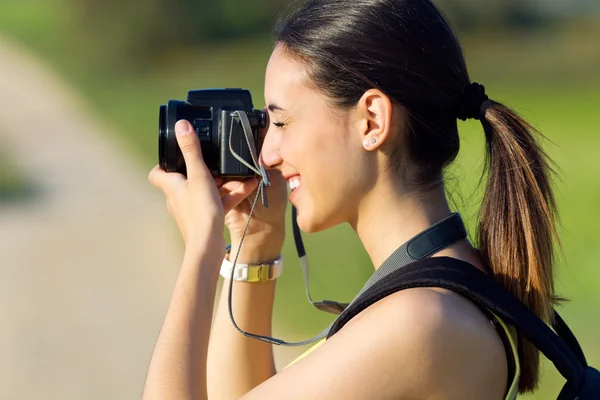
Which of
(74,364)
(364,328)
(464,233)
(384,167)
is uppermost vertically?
(384,167)

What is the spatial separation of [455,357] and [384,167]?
0.44 meters

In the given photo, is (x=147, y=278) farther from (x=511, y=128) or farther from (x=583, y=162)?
(x=583, y=162)

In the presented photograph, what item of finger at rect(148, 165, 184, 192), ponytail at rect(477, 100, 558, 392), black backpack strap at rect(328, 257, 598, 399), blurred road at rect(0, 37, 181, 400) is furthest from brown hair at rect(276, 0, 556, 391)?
blurred road at rect(0, 37, 181, 400)

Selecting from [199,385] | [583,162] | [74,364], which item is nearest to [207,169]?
[199,385]

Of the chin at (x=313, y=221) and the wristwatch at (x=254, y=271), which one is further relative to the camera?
the wristwatch at (x=254, y=271)

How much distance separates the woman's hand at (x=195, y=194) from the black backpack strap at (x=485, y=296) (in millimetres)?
448

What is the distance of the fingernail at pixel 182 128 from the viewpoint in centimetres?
214

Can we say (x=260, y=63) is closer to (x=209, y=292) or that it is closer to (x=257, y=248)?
(x=257, y=248)

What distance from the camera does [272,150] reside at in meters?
2.03

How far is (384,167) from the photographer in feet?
6.20

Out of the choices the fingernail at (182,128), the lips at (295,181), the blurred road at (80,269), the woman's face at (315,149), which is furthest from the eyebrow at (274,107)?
the blurred road at (80,269)

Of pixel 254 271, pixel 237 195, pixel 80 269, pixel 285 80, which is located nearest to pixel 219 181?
pixel 237 195

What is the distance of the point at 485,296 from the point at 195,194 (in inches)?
28.4

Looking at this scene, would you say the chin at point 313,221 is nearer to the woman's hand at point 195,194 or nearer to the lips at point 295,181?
the lips at point 295,181
